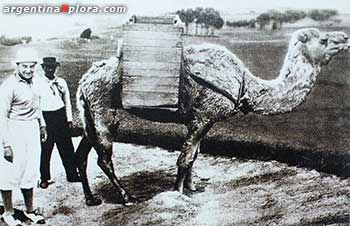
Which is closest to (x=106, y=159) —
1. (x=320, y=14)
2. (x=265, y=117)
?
(x=265, y=117)

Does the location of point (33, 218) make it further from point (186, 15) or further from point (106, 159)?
point (186, 15)

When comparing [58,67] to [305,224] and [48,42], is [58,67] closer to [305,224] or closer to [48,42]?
[48,42]

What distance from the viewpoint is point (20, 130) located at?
3.39 metres

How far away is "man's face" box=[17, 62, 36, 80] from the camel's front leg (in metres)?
0.52

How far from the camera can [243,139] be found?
3.61 m

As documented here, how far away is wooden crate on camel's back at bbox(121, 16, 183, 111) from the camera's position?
342cm

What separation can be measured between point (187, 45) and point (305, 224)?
45.9 inches

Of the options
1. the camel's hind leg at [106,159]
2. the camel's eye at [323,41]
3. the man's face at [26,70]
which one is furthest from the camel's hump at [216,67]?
the man's face at [26,70]

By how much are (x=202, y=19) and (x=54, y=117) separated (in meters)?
0.94

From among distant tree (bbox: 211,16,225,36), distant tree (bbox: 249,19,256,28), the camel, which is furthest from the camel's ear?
distant tree (bbox: 211,16,225,36)

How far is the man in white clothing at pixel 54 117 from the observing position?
3.43 meters

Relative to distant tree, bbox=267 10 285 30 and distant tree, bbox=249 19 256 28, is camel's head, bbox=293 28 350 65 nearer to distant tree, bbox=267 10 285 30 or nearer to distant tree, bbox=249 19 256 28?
distant tree, bbox=267 10 285 30

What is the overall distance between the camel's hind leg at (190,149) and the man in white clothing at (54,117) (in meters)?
0.58

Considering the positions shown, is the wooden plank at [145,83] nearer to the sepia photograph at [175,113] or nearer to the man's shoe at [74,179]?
the sepia photograph at [175,113]
